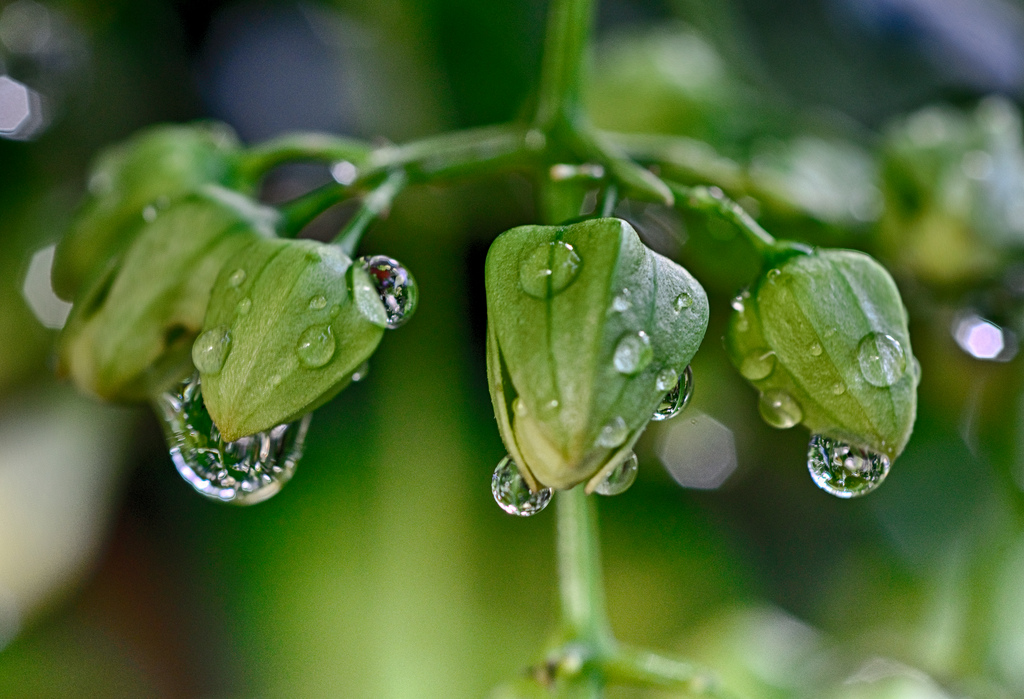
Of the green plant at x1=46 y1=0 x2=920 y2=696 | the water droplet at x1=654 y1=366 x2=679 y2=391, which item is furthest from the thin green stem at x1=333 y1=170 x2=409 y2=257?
the water droplet at x1=654 y1=366 x2=679 y2=391

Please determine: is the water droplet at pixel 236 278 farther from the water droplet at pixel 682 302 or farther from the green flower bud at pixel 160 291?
the water droplet at pixel 682 302

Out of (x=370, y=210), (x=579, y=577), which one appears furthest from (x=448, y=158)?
(x=579, y=577)

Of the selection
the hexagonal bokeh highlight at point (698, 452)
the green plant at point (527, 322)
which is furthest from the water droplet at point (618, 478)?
the hexagonal bokeh highlight at point (698, 452)

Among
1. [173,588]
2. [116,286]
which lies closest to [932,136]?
[116,286]

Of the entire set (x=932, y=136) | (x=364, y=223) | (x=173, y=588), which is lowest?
(x=173, y=588)

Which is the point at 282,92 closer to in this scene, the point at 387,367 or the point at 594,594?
the point at 387,367

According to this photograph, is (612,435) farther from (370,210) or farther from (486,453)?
(486,453)
